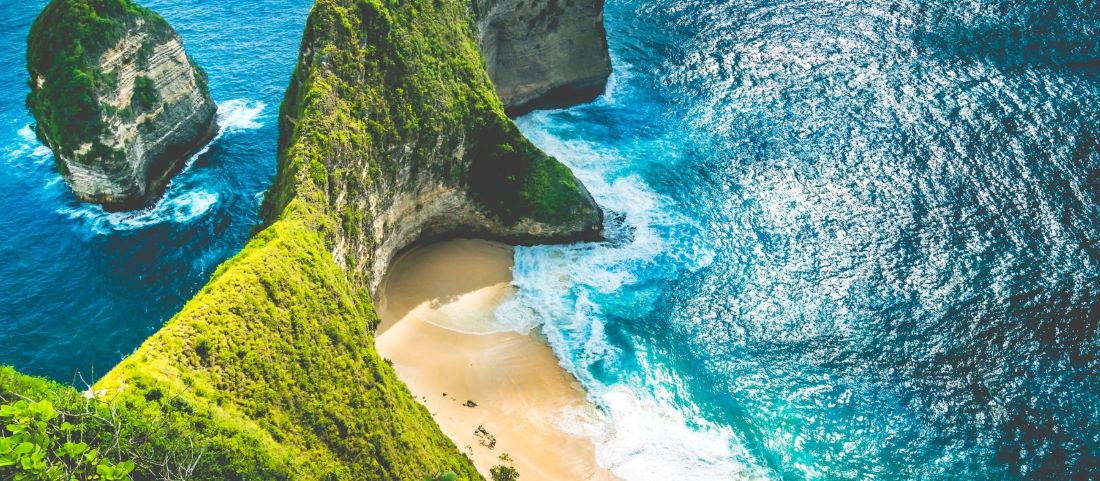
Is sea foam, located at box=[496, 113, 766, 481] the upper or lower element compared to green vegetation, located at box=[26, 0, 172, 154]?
lower

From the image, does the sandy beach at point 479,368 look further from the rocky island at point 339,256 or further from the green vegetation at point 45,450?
the green vegetation at point 45,450

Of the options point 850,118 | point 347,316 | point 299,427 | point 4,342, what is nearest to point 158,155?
point 4,342

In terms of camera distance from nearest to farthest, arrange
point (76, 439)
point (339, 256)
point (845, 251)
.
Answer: point (76, 439) < point (339, 256) < point (845, 251)

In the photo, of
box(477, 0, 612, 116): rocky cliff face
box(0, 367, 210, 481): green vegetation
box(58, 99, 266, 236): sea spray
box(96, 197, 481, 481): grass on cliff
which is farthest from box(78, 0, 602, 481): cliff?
box(58, 99, 266, 236): sea spray

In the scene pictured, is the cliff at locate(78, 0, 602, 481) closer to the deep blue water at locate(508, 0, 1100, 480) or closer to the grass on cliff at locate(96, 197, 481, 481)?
the grass on cliff at locate(96, 197, 481, 481)

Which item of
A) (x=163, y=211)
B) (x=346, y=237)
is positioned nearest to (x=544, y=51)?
(x=346, y=237)

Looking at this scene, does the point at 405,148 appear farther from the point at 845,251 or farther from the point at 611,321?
the point at 845,251
